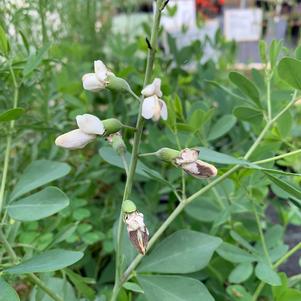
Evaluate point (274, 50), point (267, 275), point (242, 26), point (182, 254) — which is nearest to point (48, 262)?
point (182, 254)

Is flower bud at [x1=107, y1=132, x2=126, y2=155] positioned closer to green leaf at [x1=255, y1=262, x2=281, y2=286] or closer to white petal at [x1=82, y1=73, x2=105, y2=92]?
white petal at [x1=82, y1=73, x2=105, y2=92]

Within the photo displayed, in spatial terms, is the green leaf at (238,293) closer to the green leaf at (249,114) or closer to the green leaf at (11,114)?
the green leaf at (249,114)

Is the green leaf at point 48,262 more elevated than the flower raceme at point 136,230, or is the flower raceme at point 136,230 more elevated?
the flower raceme at point 136,230

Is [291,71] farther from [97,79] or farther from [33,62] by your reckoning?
[33,62]

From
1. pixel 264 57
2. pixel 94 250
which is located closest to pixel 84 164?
pixel 94 250

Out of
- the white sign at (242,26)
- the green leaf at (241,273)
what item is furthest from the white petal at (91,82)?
the white sign at (242,26)

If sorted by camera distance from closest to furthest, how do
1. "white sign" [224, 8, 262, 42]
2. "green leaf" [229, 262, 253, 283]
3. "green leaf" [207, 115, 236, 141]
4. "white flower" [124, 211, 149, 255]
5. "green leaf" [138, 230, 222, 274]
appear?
1. "white flower" [124, 211, 149, 255]
2. "green leaf" [138, 230, 222, 274]
3. "green leaf" [229, 262, 253, 283]
4. "green leaf" [207, 115, 236, 141]
5. "white sign" [224, 8, 262, 42]

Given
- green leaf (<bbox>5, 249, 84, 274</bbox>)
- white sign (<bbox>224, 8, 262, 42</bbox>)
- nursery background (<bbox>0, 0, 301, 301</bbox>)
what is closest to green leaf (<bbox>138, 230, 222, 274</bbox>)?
nursery background (<bbox>0, 0, 301, 301</bbox>)
